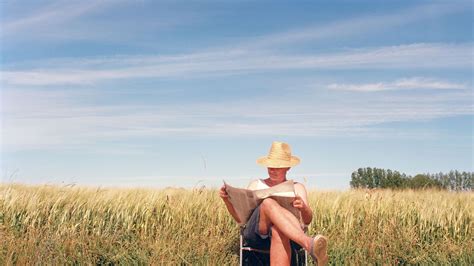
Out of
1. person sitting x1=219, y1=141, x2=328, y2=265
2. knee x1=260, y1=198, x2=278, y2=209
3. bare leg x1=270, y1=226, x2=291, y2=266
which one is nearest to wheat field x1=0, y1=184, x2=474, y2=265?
person sitting x1=219, y1=141, x2=328, y2=265

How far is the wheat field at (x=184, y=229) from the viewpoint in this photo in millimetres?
5301

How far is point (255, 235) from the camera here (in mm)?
4320

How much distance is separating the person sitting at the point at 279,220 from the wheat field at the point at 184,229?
3.62 ft

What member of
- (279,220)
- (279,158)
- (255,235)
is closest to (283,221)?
(279,220)

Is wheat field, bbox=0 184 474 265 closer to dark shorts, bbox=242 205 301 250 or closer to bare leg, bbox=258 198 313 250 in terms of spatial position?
dark shorts, bbox=242 205 301 250

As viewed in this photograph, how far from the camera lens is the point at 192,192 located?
6.23 meters

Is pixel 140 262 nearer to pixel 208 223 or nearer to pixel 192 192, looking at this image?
pixel 208 223

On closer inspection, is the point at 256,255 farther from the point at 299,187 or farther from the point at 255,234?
the point at 299,187

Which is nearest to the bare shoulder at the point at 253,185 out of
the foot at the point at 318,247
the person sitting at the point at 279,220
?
the person sitting at the point at 279,220

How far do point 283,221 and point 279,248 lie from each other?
22 centimetres

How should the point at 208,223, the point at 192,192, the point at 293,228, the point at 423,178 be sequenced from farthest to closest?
the point at 423,178
the point at 192,192
the point at 208,223
the point at 293,228

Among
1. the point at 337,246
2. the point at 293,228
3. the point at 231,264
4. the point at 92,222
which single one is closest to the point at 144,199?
the point at 92,222

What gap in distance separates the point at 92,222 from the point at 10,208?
2.51 feet

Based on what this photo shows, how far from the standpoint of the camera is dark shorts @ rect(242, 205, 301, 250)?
4.24m
